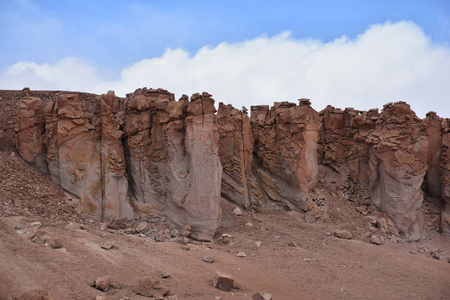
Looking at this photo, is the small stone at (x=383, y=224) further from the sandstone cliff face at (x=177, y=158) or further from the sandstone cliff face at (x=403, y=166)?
the sandstone cliff face at (x=177, y=158)

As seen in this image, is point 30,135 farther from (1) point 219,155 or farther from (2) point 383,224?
(2) point 383,224

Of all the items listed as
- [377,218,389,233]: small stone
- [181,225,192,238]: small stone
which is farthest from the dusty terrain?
[181,225,192,238]: small stone

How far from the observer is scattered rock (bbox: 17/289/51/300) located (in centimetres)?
580

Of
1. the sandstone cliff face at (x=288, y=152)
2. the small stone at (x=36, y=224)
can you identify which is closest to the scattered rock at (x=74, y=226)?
the small stone at (x=36, y=224)

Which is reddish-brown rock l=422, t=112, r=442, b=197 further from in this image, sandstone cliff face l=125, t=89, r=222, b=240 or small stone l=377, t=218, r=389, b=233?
sandstone cliff face l=125, t=89, r=222, b=240

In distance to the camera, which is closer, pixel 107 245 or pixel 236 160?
pixel 107 245

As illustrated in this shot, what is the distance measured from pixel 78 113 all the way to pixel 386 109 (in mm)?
11829

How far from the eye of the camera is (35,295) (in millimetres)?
5852

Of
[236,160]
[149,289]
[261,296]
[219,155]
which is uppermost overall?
[219,155]

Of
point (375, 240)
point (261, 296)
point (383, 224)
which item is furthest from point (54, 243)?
point (383, 224)

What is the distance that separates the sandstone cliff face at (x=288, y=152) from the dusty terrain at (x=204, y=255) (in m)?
1.00

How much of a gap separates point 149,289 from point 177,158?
219 inches

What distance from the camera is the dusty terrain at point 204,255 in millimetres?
7441

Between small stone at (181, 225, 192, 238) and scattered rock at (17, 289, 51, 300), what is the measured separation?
18.6 feet
